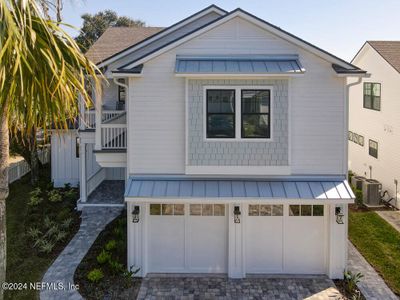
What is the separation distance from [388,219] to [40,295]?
13.4m

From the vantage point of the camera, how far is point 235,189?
12.6 meters

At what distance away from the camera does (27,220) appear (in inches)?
664

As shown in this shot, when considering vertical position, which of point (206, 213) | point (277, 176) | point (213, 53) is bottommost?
point (206, 213)

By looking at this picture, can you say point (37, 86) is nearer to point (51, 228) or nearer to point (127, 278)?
point (127, 278)

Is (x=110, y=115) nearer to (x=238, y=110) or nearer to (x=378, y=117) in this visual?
(x=238, y=110)

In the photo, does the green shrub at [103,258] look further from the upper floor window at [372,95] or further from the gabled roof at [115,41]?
the upper floor window at [372,95]

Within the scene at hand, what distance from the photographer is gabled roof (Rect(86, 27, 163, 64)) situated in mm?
19766

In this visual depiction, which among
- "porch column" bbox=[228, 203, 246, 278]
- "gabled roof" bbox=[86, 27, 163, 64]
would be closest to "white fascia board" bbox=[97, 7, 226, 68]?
"gabled roof" bbox=[86, 27, 163, 64]

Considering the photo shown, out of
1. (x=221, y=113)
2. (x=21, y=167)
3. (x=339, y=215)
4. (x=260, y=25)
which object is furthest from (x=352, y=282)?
(x=21, y=167)

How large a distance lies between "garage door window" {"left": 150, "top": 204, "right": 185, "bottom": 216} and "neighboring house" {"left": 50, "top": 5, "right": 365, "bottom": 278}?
0.10 ft

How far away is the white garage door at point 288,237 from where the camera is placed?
1305 cm

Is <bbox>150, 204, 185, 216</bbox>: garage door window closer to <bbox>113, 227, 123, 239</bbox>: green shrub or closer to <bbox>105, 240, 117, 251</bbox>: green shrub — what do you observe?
<bbox>105, 240, 117, 251</bbox>: green shrub

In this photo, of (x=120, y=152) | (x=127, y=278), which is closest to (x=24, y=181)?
(x=120, y=152)

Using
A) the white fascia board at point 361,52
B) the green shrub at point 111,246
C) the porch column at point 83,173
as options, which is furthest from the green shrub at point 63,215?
the white fascia board at point 361,52
